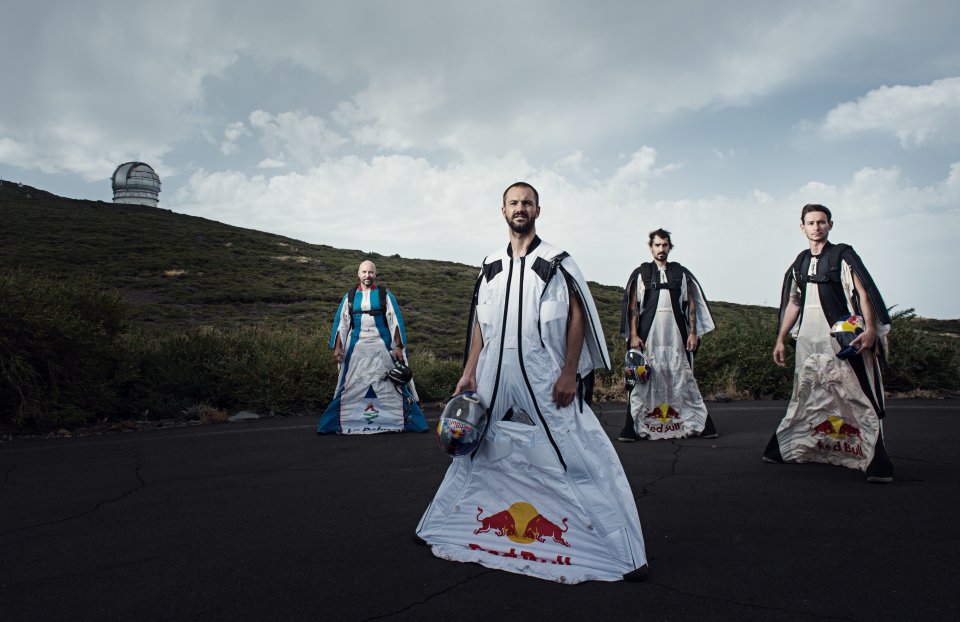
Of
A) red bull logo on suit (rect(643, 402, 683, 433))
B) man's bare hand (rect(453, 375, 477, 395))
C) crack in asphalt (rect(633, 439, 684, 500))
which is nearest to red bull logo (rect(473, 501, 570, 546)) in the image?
man's bare hand (rect(453, 375, 477, 395))

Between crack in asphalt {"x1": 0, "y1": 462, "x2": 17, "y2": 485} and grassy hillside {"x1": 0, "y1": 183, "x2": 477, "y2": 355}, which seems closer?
crack in asphalt {"x1": 0, "y1": 462, "x2": 17, "y2": 485}

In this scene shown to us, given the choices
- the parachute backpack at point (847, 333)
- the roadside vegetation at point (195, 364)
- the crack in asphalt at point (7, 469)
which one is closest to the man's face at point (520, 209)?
the parachute backpack at point (847, 333)

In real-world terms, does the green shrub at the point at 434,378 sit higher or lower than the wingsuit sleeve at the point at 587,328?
lower

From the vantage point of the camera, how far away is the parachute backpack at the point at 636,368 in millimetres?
8250

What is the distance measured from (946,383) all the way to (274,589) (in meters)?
14.7

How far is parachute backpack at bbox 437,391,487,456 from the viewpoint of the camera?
367 cm

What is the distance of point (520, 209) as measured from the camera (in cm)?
393

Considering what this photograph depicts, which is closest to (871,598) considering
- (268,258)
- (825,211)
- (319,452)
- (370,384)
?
(825,211)

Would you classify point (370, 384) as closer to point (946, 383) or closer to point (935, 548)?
point (935, 548)

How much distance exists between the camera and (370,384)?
9.31 meters

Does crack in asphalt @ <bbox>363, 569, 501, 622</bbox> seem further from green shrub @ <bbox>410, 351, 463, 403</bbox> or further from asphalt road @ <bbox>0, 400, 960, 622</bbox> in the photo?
green shrub @ <bbox>410, 351, 463, 403</bbox>

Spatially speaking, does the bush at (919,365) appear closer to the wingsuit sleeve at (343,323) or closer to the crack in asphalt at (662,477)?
the crack in asphalt at (662,477)

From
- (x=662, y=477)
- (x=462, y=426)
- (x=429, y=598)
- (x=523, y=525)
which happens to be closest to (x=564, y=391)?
(x=462, y=426)

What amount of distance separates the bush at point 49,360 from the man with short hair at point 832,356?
9550mm
